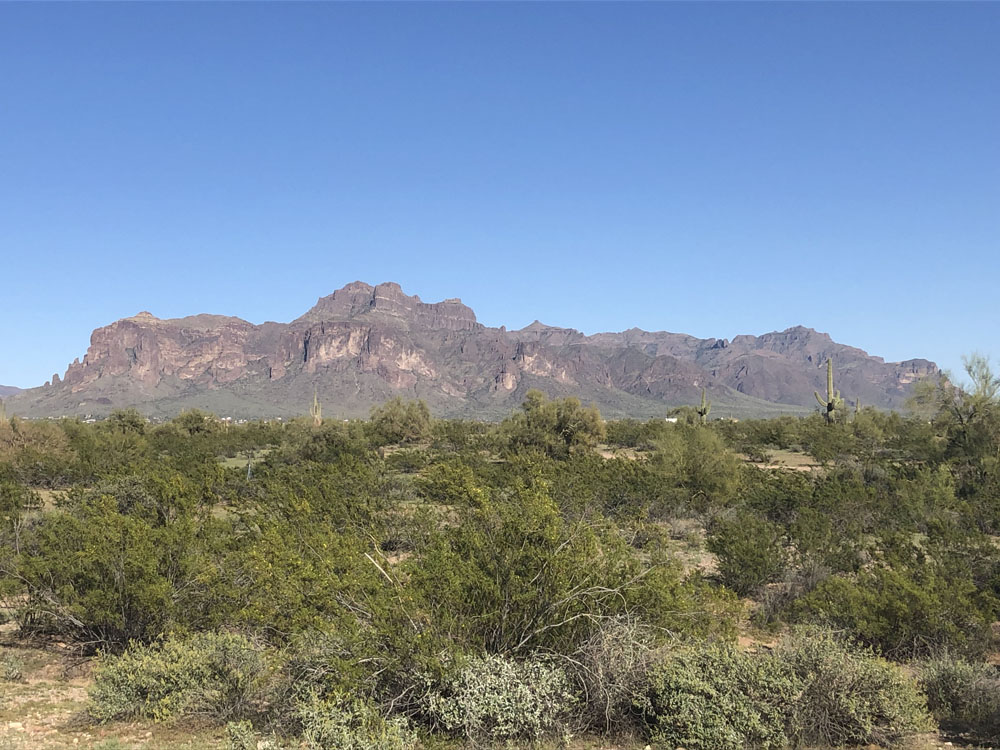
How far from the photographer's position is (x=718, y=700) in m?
7.28

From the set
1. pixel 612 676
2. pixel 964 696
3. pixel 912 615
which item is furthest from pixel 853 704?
pixel 912 615

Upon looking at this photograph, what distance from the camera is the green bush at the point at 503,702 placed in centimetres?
714

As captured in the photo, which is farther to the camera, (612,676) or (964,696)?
(964,696)

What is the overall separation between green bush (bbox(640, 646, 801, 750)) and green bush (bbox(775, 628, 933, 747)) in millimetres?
251

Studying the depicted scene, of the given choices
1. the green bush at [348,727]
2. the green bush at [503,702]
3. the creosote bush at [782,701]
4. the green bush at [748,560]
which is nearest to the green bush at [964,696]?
the creosote bush at [782,701]

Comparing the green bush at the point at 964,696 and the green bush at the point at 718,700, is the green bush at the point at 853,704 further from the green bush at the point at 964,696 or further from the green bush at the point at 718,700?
the green bush at the point at 964,696

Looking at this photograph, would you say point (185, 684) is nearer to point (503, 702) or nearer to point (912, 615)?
point (503, 702)

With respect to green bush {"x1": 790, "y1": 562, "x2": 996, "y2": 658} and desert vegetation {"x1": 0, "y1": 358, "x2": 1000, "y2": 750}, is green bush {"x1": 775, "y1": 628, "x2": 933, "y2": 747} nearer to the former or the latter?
desert vegetation {"x1": 0, "y1": 358, "x2": 1000, "y2": 750}

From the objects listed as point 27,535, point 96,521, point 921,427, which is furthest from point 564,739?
point 921,427

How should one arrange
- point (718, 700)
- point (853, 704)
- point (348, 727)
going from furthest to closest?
point (853, 704), point (718, 700), point (348, 727)

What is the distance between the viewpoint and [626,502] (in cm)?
2389

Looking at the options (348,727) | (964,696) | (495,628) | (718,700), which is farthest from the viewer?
(964,696)

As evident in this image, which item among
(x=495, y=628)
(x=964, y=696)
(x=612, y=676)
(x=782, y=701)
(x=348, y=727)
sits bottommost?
(x=964, y=696)

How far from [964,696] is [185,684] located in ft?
29.7
